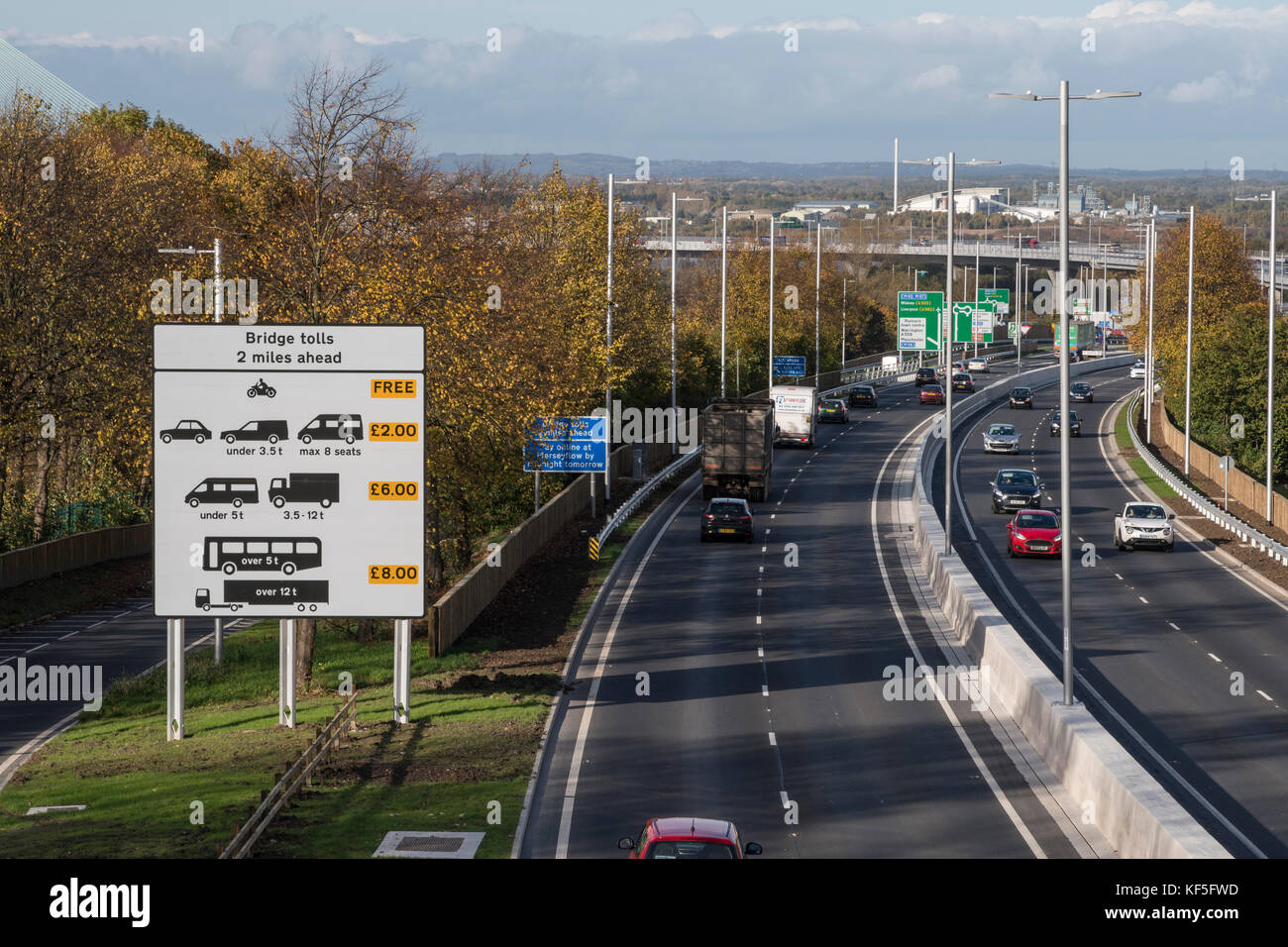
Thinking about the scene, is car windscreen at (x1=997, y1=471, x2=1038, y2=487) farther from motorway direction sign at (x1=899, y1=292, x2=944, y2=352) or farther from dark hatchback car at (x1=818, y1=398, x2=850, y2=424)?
motorway direction sign at (x1=899, y1=292, x2=944, y2=352)

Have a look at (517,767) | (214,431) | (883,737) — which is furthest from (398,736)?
(883,737)

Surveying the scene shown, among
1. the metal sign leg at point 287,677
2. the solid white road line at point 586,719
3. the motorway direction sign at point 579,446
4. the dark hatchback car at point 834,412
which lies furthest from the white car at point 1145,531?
the dark hatchback car at point 834,412

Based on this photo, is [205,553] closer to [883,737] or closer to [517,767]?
[517,767]

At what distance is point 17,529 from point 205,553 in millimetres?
26097

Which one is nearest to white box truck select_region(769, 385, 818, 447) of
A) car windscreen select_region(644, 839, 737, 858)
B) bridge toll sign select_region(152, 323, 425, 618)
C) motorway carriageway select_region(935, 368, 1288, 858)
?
motorway carriageway select_region(935, 368, 1288, 858)

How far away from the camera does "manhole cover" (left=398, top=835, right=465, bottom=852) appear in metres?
18.1

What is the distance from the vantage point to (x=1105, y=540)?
51.8 meters

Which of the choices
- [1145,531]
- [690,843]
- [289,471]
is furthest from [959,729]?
[1145,531]

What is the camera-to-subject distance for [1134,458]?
75.2 meters

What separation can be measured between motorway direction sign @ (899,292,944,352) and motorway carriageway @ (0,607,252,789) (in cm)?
6779

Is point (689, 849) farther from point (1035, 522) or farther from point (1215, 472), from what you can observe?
point (1215, 472)

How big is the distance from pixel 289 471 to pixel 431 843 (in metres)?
8.11

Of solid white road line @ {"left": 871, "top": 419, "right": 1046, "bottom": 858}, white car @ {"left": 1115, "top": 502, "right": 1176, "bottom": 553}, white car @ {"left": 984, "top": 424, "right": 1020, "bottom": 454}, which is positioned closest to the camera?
solid white road line @ {"left": 871, "top": 419, "right": 1046, "bottom": 858}

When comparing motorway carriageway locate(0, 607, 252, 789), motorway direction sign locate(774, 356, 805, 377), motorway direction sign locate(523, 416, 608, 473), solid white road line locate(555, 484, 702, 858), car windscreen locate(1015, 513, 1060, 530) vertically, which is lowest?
motorway carriageway locate(0, 607, 252, 789)
